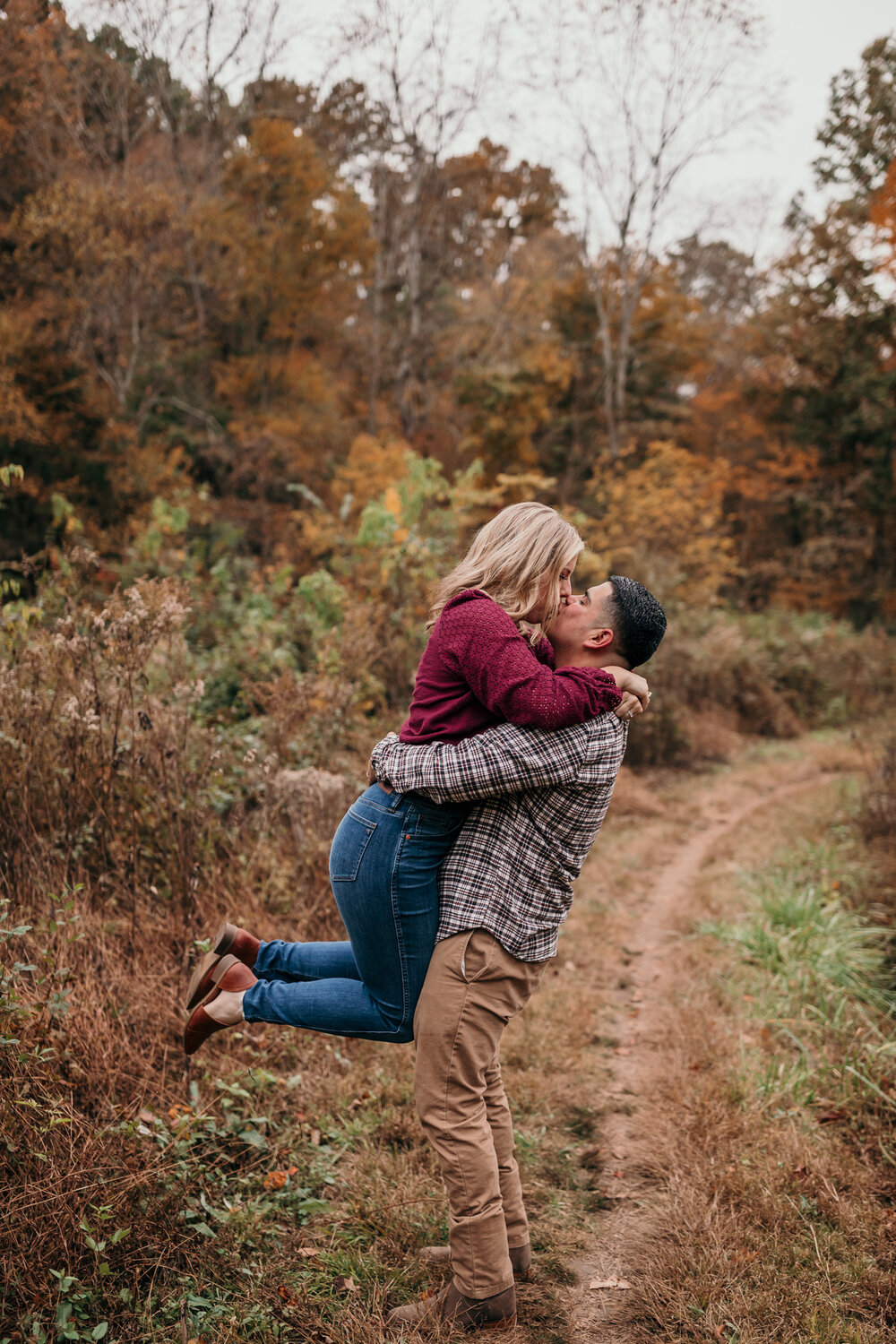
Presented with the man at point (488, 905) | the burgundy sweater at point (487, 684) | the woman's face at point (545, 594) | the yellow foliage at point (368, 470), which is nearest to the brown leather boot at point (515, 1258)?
the man at point (488, 905)

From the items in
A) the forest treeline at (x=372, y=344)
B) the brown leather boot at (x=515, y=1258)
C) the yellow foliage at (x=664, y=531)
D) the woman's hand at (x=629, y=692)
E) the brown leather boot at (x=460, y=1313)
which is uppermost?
the forest treeline at (x=372, y=344)

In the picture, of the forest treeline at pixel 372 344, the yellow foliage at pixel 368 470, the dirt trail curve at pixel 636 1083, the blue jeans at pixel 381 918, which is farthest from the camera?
the yellow foliage at pixel 368 470

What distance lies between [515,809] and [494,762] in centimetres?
21

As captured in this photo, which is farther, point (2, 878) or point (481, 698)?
point (2, 878)

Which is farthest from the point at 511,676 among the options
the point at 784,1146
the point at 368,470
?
the point at 368,470

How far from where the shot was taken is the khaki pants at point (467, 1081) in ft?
6.79

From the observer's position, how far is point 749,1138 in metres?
3.10

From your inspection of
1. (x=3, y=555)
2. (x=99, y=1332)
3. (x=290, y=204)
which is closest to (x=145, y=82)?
(x=290, y=204)

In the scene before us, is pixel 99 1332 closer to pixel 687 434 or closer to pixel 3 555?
pixel 3 555

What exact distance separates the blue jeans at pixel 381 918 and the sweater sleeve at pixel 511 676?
0.33m

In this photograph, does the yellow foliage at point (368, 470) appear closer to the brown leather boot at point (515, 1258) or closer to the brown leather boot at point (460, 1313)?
the brown leather boot at point (515, 1258)

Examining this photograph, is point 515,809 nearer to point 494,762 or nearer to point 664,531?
point 494,762

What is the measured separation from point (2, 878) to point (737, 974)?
3.79 metres

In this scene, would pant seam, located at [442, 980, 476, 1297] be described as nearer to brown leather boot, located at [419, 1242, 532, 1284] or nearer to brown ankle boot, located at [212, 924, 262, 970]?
brown leather boot, located at [419, 1242, 532, 1284]
